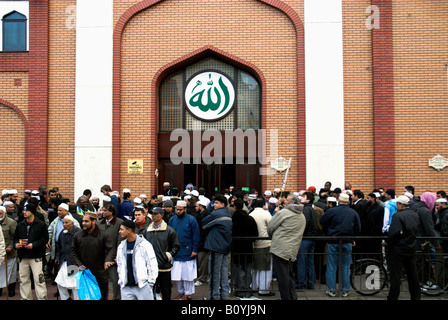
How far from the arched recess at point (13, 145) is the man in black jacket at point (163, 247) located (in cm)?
771

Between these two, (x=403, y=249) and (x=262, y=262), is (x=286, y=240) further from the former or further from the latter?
(x=403, y=249)

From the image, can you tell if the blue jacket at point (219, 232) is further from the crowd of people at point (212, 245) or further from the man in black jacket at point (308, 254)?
the man in black jacket at point (308, 254)

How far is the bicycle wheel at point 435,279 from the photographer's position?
8.59 m

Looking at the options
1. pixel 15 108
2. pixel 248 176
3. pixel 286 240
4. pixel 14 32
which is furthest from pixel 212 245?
pixel 14 32

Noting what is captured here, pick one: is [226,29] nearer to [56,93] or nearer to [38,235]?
[56,93]

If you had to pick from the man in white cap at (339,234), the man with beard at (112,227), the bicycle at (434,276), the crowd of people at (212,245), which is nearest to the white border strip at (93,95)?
the crowd of people at (212,245)

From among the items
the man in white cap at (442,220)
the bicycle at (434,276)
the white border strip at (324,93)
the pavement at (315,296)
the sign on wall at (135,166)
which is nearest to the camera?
the pavement at (315,296)

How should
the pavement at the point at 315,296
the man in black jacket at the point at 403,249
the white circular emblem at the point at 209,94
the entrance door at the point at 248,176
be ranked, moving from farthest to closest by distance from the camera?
the white circular emblem at the point at 209,94, the entrance door at the point at 248,176, the pavement at the point at 315,296, the man in black jacket at the point at 403,249

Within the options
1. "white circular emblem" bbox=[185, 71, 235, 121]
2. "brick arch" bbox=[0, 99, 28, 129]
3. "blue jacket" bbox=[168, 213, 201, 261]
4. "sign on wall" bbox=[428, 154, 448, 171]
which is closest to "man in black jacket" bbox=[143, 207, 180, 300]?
"blue jacket" bbox=[168, 213, 201, 261]

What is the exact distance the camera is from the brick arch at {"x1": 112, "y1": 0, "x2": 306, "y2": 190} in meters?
13.2

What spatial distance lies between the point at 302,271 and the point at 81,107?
27.1 feet

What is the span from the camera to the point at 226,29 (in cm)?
1360

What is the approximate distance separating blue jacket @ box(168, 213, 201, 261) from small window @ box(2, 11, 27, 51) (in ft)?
29.3

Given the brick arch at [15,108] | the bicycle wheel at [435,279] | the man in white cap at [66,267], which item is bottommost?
the bicycle wheel at [435,279]
